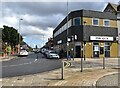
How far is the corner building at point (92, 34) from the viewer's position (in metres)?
46.4

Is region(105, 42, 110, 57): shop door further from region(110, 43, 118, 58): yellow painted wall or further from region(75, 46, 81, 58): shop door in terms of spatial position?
region(75, 46, 81, 58): shop door

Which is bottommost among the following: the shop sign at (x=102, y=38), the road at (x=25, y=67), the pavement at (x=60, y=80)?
the pavement at (x=60, y=80)

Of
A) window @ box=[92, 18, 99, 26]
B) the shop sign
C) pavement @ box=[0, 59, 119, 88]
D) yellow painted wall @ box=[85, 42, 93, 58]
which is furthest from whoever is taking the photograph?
window @ box=[92, 18, 99, 26]

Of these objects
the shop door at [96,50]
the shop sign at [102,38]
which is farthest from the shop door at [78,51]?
the shop sign at [102,38]

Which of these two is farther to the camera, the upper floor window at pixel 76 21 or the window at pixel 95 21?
the window at pixel 95 21

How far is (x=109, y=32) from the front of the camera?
49375 millimetres

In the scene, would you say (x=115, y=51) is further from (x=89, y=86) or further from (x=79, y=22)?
(x=89, y=86)

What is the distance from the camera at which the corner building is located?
4644 cm

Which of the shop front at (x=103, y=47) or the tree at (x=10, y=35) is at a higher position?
the tree at (x=10, y=35)

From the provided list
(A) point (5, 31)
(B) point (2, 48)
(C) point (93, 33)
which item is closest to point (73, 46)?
(C) point (93, 33)

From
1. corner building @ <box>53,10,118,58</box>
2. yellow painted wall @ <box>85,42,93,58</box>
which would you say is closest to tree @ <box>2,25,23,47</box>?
corner building @ <box>53,10,118,58</box>

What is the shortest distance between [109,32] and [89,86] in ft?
129

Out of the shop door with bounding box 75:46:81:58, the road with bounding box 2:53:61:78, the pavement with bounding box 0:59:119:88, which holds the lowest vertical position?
the pavement with bounding box 0:59:119:88

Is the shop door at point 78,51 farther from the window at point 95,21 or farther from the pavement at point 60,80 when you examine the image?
the pavement at point 60,80
